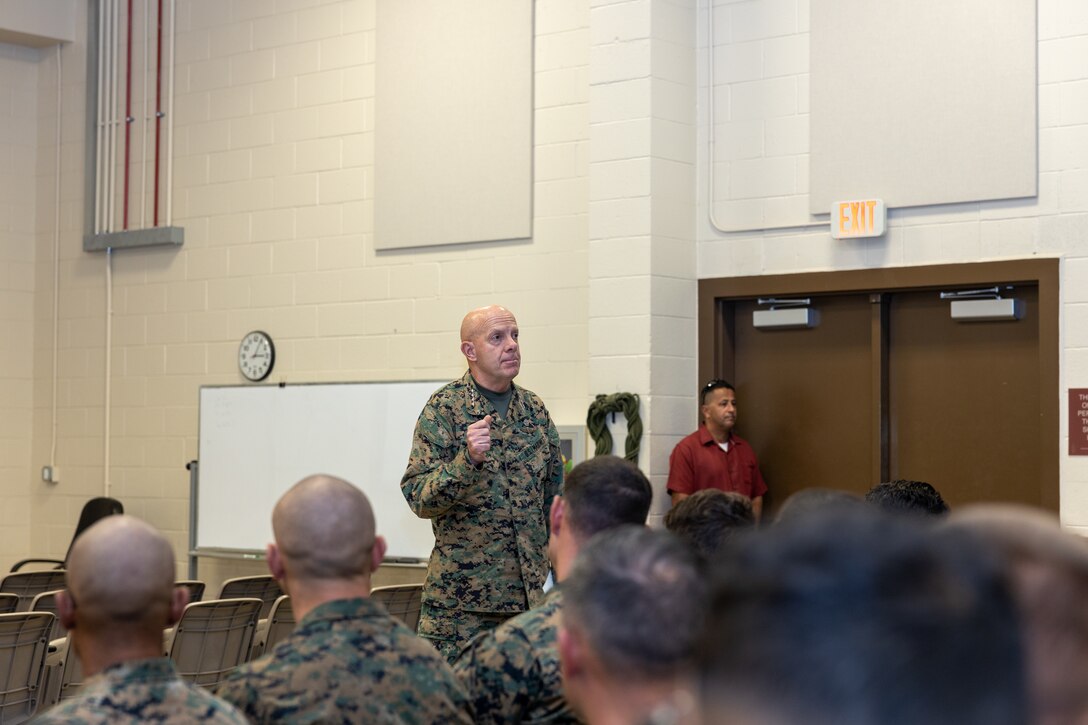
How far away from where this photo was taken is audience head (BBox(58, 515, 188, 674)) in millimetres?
2148

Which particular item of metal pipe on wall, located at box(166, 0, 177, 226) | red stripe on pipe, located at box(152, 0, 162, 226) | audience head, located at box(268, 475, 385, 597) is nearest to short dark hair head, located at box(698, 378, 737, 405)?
metal pipe on wall, located at box(166, 0, 177, 226)

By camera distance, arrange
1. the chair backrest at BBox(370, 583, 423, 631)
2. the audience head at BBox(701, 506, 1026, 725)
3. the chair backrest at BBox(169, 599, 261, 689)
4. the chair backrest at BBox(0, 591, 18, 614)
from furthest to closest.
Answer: the chair backrest at BBox(370, 583, 423, 631)
the chair backrest at BBox(0, 591, 18, 614)
the chair backrest at BBox(169, 599, 261, 689)
the audience head at BBox(701, 506, 1026, 725)

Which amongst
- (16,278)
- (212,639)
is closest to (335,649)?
(212,639)

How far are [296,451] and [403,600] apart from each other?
6.90 feet

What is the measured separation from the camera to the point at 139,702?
6.71 feet

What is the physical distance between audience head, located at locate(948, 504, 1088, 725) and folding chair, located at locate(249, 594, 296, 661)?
4.90 metres

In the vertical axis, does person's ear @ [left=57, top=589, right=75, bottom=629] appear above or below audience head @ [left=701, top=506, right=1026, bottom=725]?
below

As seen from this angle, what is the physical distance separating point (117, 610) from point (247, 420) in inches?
241

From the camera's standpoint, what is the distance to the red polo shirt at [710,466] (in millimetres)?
6559

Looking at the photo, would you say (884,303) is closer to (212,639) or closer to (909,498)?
(909,498)

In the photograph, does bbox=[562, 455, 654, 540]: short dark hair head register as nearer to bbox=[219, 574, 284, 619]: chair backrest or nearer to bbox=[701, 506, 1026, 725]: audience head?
bbox=[701, 506, 1026, 725]: audience head

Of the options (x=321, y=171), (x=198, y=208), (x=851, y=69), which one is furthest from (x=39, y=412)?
(x=851, y=69)

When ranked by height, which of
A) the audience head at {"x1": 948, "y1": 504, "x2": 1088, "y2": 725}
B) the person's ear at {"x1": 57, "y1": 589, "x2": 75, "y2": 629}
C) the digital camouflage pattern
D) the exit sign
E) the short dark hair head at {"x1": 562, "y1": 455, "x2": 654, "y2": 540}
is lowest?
the digital camouflage pattern

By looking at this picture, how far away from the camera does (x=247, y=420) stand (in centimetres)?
816
